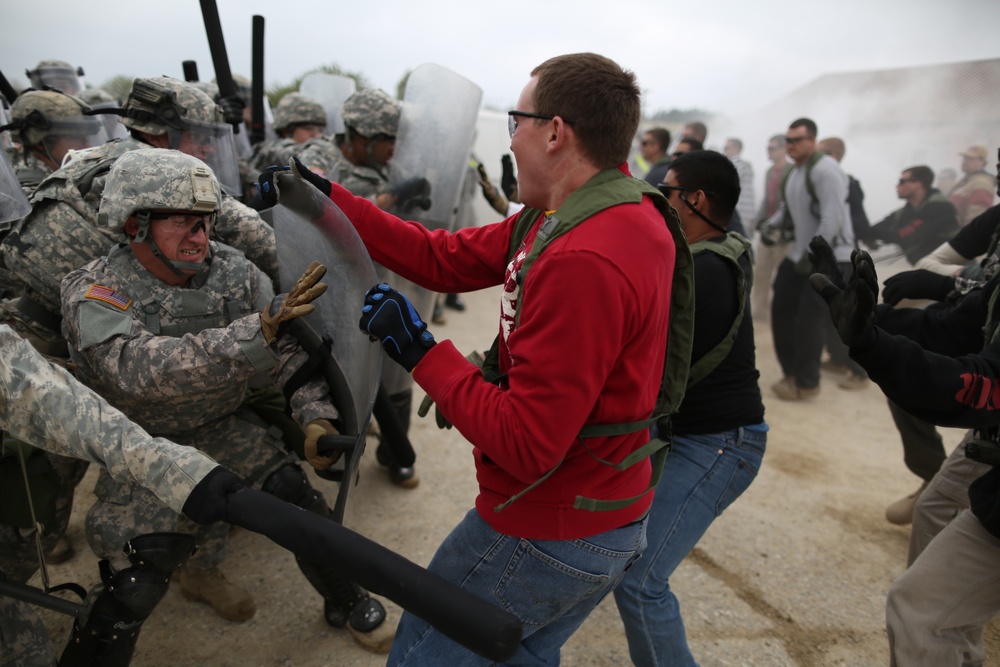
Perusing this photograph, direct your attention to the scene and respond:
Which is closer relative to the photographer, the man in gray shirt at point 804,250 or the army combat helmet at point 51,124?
the army combat helmet at point 51,124

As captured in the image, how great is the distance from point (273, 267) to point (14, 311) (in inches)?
40.2

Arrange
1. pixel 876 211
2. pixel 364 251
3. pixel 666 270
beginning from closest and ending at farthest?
pixel 666 270 → pixel 364 251 → pixel 876 211

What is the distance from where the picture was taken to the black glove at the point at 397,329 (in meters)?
1.47

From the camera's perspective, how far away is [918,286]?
10.0ft

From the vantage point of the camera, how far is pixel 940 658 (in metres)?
2.04

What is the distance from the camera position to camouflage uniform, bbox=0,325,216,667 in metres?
1.59

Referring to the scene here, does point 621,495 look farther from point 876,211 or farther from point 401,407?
point 876,211

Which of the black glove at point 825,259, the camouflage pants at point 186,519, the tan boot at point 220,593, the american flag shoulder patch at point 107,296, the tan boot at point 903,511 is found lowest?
the tan boot at point 220,593

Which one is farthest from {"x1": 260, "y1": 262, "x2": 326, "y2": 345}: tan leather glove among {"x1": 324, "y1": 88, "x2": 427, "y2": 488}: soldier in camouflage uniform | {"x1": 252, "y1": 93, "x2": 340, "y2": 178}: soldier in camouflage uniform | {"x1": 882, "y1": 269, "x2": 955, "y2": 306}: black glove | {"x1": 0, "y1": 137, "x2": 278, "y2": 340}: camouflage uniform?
{"x1": 252, "y1": 93, "x2": 340, "y2": 178}: soldier in camouflage uniform

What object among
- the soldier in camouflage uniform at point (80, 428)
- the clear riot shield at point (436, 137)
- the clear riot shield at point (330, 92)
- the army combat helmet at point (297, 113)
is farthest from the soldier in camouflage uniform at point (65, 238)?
the clear riot shield at point (330, 92)

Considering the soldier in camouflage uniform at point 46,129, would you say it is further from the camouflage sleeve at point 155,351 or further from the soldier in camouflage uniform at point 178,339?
the camouflage sleeve at point 155,351

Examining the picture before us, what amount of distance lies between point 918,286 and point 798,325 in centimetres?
346

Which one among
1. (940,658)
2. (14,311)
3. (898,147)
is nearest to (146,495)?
(14,311)

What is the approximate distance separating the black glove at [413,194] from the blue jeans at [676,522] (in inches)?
84.2
